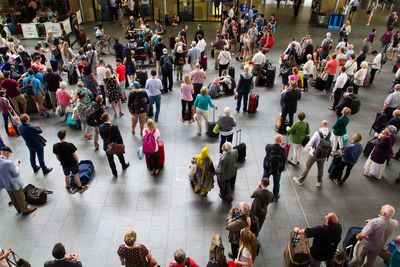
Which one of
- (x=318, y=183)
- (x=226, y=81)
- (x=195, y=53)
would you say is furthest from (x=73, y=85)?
(x=318, y=183)

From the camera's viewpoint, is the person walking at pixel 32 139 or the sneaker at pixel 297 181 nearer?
the person walking at pixel 32 139

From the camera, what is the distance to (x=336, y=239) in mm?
4754

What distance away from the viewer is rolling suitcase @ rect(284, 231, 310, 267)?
17.1 feet

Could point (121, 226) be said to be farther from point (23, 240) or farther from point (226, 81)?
point (226, 81)

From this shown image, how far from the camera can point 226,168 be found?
6.44m

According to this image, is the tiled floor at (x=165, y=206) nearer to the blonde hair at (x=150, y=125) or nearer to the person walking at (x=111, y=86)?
the person walking at (x=111, y=86)

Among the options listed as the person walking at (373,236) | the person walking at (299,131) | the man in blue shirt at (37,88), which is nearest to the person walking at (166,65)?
the man in blue shirt at (37,88)

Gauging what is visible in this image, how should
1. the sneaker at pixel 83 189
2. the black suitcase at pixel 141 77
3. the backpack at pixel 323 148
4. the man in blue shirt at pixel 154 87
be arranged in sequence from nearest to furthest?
the backpack at pixel 323 148 < the sneaker at pixel 83 189 < the man in blue shirt at pixel 154 87 < the black suitcase at pixel 141 77

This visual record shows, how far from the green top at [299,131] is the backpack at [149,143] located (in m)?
3.24

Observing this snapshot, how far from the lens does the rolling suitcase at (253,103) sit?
1044 centimetres

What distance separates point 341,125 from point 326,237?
3956 mm

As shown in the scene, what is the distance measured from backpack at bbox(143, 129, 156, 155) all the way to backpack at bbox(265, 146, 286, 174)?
2.58m

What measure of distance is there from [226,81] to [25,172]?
7.21 m

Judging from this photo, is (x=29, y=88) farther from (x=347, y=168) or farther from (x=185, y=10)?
(x=185, y=10)
